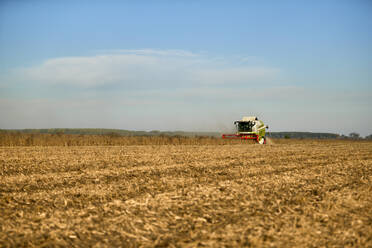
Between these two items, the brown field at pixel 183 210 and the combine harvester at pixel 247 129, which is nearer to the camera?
the brown field at pixel 183 210

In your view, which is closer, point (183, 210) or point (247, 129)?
point (183, 210)

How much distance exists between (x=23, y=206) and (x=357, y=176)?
381 inches

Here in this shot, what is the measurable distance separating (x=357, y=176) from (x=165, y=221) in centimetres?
771

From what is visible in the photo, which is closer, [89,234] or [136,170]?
[89,234]

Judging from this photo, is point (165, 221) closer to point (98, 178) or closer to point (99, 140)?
point (98, 178)

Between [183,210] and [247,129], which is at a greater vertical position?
[247,129]

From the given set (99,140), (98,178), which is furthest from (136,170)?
(99,140)

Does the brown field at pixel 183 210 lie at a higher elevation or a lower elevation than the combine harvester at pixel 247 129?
lower

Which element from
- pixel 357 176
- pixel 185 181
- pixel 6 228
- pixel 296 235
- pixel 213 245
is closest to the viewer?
pixel 213 245

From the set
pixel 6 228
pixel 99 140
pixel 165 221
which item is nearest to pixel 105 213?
pixel 165 221

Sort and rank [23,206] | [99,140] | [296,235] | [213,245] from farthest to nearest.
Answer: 1. [99,140]
2. [23,206]
3. [296,235]
4. [213,245]

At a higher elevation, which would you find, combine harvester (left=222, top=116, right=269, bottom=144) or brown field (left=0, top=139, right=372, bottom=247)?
combine harvester (left=222, top=116, right=269, bottom=144)

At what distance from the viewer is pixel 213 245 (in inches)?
185

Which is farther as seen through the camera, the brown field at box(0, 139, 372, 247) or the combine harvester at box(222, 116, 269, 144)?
the combine harvester at box(222, 116, 269, 144)
